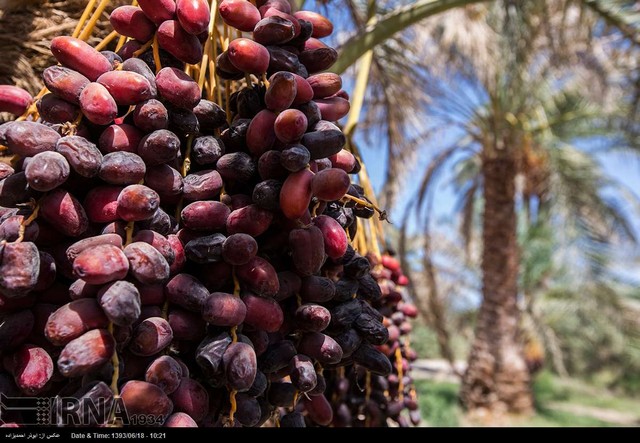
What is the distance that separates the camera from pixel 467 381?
6.13m

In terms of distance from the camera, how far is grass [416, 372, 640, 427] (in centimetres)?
604

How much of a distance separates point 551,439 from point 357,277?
0.27 m

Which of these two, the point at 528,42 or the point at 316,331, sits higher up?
the point at 528,42

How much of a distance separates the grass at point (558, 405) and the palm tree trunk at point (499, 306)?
36cm

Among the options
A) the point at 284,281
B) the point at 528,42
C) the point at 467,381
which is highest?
the point at 528,42

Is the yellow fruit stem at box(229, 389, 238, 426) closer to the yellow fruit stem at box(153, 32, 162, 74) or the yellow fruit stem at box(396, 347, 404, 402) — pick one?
the yellow fruit stem at box(153, 32, 162, 74)

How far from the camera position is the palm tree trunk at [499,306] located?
5859 millimetres

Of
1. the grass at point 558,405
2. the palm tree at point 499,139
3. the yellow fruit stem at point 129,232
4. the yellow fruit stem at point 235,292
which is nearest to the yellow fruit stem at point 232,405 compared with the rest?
the yellow fruit stem at point 235,292

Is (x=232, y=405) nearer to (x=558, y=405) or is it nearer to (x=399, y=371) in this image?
(x=399, y=371)

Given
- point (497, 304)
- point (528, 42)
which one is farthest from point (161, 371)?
point (497, 304)

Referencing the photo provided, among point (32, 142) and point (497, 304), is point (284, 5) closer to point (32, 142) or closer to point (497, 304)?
point (32, 142)

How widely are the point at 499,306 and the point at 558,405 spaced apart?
17.0 feet

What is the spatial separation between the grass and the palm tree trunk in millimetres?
357

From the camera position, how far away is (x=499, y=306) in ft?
19.5
